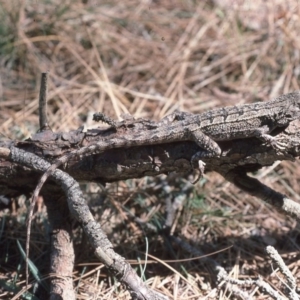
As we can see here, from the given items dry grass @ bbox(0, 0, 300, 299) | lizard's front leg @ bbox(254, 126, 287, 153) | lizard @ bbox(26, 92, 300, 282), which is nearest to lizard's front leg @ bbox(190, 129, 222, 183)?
lizard @ bbox(26, 92, 300, 282)

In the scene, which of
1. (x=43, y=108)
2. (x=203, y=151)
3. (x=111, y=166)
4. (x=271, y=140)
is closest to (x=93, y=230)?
(x=111, y=166)

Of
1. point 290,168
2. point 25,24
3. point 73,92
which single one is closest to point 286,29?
point 290,168

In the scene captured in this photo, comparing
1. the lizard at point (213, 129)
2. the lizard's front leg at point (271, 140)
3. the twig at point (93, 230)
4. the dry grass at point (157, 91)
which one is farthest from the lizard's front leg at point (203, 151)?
the dry grass at point (157, 91)

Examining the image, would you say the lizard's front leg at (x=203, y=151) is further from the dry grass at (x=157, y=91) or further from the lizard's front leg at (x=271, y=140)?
the dry grass at (x=157, y=91)

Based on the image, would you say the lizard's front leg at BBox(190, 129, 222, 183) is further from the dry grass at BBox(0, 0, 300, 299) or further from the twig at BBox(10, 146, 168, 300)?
the dry grass at BBox(0, 0, 300, 299)

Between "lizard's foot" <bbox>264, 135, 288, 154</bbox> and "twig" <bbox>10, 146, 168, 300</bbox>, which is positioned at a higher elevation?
"lizard's foot" <bbox>264, 135, 288, 154</bbox>

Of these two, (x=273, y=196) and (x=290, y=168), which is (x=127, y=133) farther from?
(x=290, y=168)
